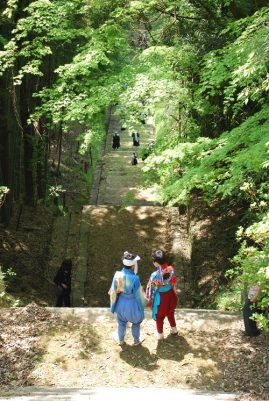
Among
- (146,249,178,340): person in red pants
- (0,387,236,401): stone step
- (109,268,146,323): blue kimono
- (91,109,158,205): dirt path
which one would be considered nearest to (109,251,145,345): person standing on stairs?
(109,268,146,323): blue kimono

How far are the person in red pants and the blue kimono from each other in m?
0.21

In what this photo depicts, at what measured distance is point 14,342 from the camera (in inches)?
263

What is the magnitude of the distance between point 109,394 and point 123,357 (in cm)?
112

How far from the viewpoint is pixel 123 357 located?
6426 mm

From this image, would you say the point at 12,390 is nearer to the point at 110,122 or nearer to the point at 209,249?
the point at 209,249

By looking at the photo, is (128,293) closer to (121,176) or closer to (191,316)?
(191,316)

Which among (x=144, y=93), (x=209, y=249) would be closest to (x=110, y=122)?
(x=209, y=249)

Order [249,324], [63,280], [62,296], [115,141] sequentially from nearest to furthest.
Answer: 1. [249,324]
2. [63,280]
3. [62,296]
4. [115,141]

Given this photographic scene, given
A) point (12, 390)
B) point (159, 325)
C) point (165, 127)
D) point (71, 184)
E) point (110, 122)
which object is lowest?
point (12, 390)

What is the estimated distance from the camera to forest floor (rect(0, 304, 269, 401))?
231 inches

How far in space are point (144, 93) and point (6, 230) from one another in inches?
311

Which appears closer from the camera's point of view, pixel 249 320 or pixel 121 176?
pixel 249 320

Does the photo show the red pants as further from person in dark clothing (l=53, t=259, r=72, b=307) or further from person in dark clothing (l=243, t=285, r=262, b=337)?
person in dark clothing (l=53, t=259, r=72, b=307)

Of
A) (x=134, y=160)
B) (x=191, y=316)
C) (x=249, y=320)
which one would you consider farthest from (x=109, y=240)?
(x=249, y=320)
